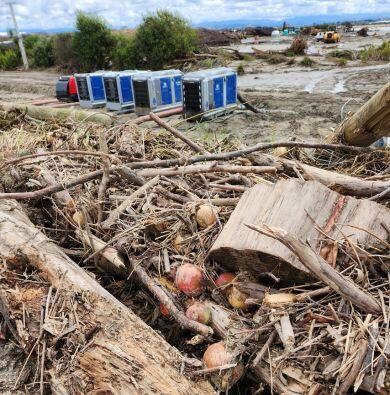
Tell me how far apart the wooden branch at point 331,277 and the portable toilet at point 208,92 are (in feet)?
28.1

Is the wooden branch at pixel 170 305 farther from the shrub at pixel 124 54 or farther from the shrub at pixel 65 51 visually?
the shrub at pixel 65 51

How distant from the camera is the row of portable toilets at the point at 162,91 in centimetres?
1061

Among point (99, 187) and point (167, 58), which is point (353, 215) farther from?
point (167, 58)

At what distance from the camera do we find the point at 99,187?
11.7 ft

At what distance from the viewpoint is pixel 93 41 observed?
79.0 ft

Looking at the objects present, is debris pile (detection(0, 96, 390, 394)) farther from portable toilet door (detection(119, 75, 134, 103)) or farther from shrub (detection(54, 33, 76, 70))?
shrub (detection(54, 33, 76, 70))

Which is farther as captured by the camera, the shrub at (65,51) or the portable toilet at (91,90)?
the shrub at (65,51)

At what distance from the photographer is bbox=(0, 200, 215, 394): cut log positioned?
197cm

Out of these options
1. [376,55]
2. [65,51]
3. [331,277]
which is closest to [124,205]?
[331,277]

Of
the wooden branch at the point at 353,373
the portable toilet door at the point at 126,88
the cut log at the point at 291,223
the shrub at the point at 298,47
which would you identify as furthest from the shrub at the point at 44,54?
the wooden branch at the point at 353,373

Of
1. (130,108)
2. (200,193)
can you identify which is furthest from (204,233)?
(130,108)

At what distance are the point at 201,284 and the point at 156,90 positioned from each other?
392 inches

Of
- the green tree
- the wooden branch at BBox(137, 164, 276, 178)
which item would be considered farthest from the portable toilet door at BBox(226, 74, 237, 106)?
the green tree

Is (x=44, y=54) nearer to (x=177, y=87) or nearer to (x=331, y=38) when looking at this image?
(x=177, y=87)
